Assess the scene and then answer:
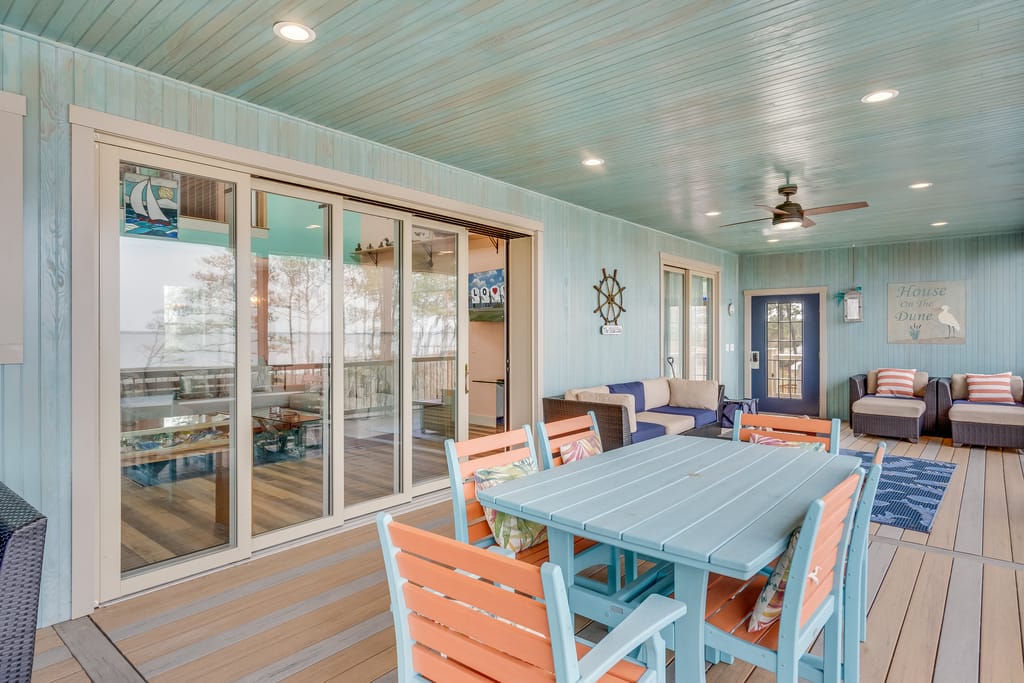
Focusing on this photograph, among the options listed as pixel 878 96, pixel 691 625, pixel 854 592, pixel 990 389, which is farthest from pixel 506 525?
pixel 990 389

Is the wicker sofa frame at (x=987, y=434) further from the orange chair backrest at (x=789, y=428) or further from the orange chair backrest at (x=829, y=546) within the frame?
the orange chair backrest at (x=829, y=546)

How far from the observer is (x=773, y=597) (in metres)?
1.60

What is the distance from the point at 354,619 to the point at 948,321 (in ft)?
29.1

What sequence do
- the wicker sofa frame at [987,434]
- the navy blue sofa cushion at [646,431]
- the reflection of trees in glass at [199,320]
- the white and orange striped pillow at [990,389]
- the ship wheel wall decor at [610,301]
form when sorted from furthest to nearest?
the white and orange striped pillow at [990,389]
the wicker sofa frame at [987,434]
the ship wheel wall decor at [610,301]
the navy blue sofa cushion at [646,431]
the reflection of trees in glass at [199,320]

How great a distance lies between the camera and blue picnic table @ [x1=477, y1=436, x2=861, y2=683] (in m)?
1.56

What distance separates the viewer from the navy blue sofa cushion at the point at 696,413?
579cm

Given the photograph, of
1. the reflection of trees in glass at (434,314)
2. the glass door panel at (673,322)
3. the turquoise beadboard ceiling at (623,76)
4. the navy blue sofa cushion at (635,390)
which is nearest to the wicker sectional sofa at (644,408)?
the navy blue sofa cushion at (635,390)

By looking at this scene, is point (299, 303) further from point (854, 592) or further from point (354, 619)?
point (854, 592)

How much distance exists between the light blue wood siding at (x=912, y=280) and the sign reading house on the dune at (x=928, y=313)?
9 cm

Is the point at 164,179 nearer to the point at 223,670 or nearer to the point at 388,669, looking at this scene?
the point at 223,670

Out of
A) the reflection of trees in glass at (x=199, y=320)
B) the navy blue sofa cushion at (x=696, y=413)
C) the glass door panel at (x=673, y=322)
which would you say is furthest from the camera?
the glass door panel at (x=673, y=322)

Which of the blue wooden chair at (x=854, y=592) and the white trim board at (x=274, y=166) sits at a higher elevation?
the white trim board at (x=274, y=166)

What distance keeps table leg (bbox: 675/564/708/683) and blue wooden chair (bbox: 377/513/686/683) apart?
252 mm

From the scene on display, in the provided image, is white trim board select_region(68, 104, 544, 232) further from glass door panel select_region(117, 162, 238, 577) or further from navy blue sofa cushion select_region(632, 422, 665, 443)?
navy blue sofa cushion select_region(632, 422, 665, 443)
